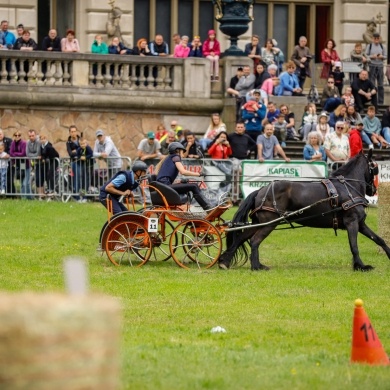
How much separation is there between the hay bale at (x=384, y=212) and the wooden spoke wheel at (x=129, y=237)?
442cm

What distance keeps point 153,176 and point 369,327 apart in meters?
10.3

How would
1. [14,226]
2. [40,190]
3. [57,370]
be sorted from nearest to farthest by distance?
[57,370], [14,226], [40,190]

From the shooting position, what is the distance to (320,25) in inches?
1586

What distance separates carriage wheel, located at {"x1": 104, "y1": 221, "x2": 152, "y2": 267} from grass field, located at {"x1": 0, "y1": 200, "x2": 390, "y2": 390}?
0.27 m

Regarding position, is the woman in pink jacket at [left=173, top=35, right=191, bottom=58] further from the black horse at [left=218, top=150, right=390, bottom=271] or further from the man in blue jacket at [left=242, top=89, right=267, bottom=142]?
the black horse at [left=218, top=150, right=390, bottom=271]

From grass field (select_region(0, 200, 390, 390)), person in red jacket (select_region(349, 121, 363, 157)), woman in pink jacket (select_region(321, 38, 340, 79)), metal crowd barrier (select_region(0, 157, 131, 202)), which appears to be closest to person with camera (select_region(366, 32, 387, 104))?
woman in pink jacket (select_region(321, 38, 340, 79))

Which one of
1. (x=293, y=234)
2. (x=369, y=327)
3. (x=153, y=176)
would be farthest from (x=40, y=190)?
(x=369, y=327)

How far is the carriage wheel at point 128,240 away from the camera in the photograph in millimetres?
19547

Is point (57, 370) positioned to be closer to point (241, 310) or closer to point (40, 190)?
point (241, 310)

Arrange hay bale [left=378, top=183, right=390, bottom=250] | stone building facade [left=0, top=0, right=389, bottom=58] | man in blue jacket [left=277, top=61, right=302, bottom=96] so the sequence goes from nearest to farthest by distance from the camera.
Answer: hay bale [left=378, top=183, right=390, bottom=250], man in blue jacket [left=277, top=61, right=302, bottom=96], stone building facade [left=0, top=0, right=389, bottom=58]

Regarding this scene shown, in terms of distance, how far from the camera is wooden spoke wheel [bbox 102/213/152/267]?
64.0 ft

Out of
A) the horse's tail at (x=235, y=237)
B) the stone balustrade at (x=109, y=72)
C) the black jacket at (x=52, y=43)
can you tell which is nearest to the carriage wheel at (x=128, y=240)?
the horse's tail at (x=235, y=237)

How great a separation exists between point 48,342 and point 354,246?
12780 mm

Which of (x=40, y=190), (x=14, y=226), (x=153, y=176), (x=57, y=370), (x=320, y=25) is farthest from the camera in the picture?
(x=320, y=25)
